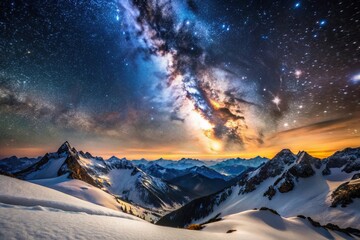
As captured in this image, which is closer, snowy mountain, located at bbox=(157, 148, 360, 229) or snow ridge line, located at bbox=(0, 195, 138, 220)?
snow ridge line, located at bbox=(0, 195, 138, 220)

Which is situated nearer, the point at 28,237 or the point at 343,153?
the point at 28,237

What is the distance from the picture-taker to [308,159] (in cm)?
19688

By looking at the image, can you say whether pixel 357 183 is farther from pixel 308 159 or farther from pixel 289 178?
pixel 308 159

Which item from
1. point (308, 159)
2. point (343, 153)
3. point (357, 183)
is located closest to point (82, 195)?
point (357, 183)

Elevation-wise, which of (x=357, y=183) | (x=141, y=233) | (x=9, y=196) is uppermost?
(x=357, y=183)

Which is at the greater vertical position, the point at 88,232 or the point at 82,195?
the point at 88,232

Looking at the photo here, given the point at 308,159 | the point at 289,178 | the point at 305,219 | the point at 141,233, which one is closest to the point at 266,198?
the point at 289,178

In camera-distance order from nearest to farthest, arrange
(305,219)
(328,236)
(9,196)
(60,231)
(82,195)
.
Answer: (60,231)
(9,196)
(328,236)
(305,219)
(82,195)

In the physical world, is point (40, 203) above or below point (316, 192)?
below

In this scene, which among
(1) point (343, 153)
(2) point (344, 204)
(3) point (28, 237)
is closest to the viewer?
(3) point (28, 237)

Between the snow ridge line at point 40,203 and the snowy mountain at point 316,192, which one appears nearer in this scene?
the snow ridge line at point 40,203

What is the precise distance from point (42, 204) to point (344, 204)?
142m

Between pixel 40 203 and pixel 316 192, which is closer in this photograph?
pixel 40 203

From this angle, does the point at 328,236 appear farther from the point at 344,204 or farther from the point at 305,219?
the point at 344,204
